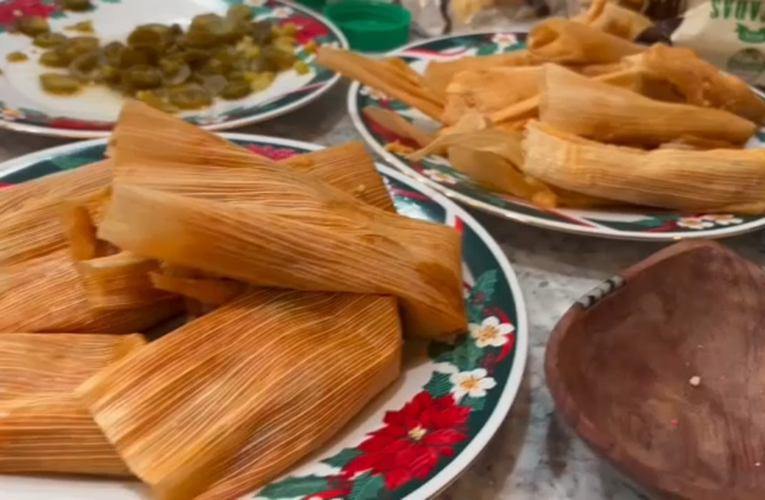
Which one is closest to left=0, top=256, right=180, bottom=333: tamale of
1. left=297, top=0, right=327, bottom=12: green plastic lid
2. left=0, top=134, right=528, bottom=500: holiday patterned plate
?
left=0, top=134, right=528, bottom=500: holiday patterned plate

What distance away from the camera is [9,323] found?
533 mm

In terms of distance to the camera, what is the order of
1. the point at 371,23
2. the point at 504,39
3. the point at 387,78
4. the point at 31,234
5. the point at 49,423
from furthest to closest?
the point at 371,23 < the point at 504,39 < the point at 387,78 < the point at 31,234 < the point at 49,423

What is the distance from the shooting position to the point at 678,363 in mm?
615

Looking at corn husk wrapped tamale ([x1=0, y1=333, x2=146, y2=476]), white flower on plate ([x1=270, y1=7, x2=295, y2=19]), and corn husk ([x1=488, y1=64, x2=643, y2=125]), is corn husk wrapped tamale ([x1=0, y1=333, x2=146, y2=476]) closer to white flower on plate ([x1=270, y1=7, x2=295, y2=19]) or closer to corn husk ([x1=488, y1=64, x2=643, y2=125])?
corn husk ([x1=488, y1=64, x2=643, y2=125])

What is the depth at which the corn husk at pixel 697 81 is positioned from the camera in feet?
2.89

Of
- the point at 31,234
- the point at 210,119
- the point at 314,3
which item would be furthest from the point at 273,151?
the point at 314,3

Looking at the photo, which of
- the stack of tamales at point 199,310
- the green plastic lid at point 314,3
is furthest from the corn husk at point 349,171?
the green plastic lid at point 314,3

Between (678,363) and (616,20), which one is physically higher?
(616,20)

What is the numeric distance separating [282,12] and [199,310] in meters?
0.80

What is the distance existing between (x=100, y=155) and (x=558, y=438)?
0.48 meters

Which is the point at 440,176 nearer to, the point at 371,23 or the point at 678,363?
the point at 678,363

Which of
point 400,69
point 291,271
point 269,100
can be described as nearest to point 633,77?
point 400,69

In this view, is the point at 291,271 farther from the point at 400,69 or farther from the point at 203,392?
the point at 400,69

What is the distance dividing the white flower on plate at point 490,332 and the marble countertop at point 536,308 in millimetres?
54
